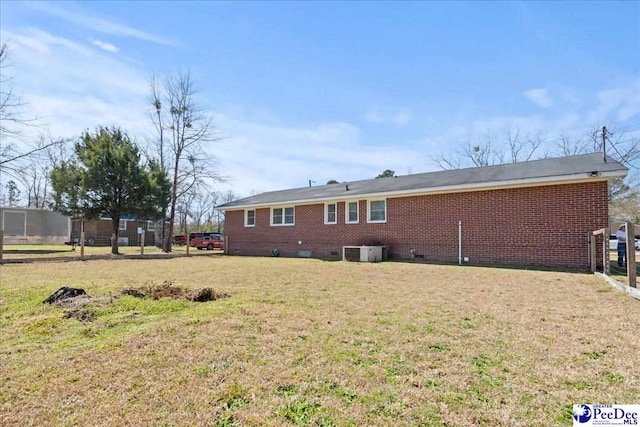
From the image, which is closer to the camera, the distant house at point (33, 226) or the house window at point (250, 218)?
the house window at point (250, 218)

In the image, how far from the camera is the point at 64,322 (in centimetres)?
448

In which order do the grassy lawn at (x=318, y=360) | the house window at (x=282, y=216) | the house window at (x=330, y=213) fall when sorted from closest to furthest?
the grassy lawn at (x=318, y=360) < the house window at (x=330, y=213) < the house window at (x=282, y=216)

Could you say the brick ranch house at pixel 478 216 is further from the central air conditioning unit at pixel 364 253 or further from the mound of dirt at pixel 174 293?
the mound of dirt at pixel 174 293

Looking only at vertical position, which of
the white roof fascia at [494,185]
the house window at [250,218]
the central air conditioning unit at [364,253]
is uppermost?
Result: the white roof fascia at [494,185]

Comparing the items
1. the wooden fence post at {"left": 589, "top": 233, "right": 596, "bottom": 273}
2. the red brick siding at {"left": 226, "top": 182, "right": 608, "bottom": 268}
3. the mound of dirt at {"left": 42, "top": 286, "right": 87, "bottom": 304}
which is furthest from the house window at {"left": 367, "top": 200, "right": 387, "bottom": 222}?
the mound of dirt at {"left": 42, "top": 286, "right": 87, "bottom": 304}

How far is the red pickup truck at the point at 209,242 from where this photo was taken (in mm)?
29859

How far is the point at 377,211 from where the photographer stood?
15156 mm

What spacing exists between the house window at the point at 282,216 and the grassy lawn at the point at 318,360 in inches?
512

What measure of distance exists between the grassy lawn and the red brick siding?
5.47 meters

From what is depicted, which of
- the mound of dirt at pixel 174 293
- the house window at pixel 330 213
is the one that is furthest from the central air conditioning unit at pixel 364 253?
the mound of dirt at pixel 174 293

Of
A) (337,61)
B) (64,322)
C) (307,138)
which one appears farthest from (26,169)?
(64,322)

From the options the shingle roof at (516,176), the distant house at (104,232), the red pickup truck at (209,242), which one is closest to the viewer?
the shingle roof at (516,176)

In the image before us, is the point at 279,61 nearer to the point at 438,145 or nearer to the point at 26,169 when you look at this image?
the point at 26,169

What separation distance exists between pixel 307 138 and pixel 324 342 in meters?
17.8
